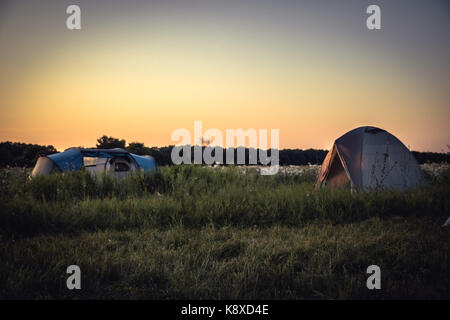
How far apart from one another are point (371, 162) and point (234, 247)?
15.9 ft

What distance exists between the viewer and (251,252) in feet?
9.00

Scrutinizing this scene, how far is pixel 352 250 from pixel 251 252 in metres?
1.04

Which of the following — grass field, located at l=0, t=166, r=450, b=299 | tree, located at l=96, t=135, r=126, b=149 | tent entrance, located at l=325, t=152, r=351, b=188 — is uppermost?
tree, located at l=96, t=135, r=126, b=149

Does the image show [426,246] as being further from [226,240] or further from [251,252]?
[226,240]

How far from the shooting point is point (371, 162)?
247 inches

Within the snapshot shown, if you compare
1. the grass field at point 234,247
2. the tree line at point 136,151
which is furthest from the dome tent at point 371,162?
the tree line at point 136,151

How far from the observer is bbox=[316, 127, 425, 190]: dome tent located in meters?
6.17

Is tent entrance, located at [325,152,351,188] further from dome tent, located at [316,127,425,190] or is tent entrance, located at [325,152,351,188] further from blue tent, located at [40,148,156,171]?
blue tent, located at [40,148,156,171]

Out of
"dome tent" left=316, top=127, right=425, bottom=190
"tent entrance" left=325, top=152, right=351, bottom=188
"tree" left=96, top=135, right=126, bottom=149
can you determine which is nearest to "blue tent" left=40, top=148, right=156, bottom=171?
"tent entrance" left=325, top=152, right=351, bottom=188

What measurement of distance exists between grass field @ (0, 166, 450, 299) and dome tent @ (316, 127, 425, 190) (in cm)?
123

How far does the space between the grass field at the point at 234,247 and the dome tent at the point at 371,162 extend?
48.4 inches

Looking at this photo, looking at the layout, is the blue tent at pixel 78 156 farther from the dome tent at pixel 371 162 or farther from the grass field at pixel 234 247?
the dome tent at pixel 371 162

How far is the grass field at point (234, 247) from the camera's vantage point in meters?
2.08

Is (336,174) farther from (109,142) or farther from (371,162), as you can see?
(109,142)
